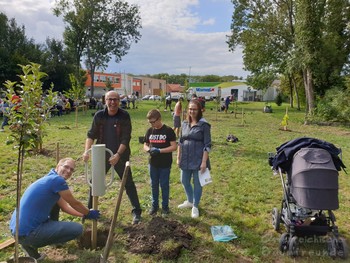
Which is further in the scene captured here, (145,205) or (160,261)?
(145,205)

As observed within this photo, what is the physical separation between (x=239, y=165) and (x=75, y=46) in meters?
30.6

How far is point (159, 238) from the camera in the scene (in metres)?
3.79

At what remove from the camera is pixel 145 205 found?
16.9 feet

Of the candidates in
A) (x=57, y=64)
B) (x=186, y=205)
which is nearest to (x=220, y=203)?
(x=186, y=205)

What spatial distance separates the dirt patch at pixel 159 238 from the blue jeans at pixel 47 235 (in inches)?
30.5

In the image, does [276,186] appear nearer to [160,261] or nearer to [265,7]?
[160,261]

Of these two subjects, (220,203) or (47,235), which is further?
Answer: (220,203)

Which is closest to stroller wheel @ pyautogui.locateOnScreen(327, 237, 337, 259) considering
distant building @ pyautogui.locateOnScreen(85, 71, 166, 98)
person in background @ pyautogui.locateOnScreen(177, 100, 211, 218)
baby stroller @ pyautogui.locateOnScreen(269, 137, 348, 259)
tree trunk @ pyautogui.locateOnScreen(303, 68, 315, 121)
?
baby stroller @ pyautogui.locateOnScreen(269, 137, 348, 259)

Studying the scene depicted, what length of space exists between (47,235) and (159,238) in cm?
135

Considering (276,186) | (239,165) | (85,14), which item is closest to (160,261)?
(276,186)

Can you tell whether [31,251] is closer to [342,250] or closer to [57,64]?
[342,250]

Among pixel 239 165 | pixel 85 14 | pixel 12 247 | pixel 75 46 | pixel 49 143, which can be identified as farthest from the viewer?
pixel 75 46

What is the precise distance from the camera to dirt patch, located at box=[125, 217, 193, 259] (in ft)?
11.8

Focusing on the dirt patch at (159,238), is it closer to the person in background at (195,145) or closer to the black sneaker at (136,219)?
the black sneaker at (136,219)
